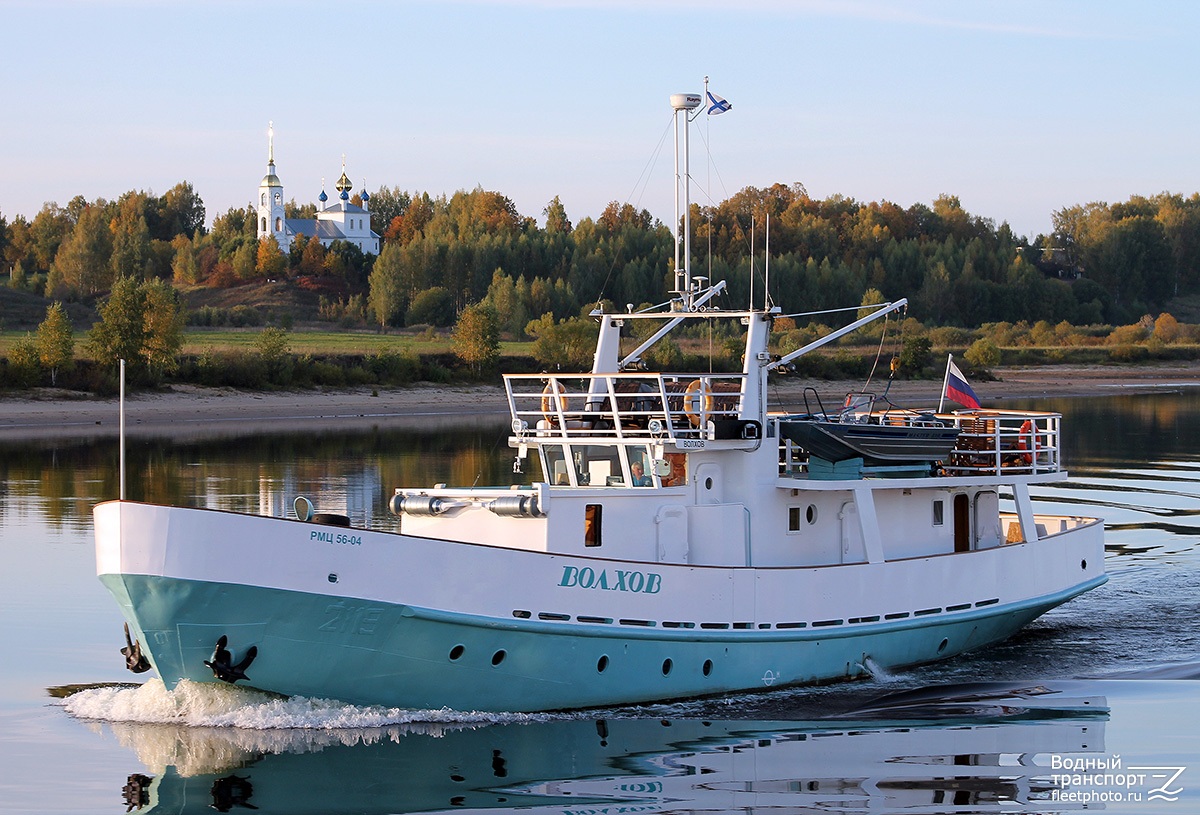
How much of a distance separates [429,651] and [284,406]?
50091 mm

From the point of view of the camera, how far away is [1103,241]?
469 ft

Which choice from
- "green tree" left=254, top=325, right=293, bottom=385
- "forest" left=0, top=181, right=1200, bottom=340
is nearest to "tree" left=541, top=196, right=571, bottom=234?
"forest" left=0, top=181, right=1200, bottom=340

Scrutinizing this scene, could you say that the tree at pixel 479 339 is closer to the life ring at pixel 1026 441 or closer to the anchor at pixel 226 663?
the life ring at pixel 1026 441

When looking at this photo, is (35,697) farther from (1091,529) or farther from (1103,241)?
(1103,241)

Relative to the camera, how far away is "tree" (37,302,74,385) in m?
60.6

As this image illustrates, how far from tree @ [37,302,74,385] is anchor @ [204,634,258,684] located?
164ft

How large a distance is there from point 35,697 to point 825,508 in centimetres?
924

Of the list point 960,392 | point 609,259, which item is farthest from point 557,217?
point 960,392

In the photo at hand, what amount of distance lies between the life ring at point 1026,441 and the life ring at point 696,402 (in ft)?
16.5

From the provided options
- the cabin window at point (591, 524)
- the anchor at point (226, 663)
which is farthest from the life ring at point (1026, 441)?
the anchor at point (226, 663)

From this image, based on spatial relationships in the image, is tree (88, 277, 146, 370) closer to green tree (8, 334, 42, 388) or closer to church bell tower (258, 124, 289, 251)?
green tree (8, 334, 42, 388)

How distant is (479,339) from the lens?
245 ft

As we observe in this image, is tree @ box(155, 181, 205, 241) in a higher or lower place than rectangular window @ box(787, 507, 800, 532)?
higher

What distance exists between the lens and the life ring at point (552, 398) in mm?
16922
